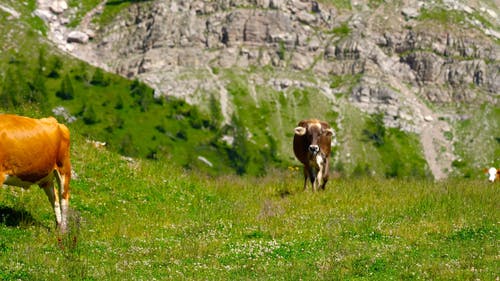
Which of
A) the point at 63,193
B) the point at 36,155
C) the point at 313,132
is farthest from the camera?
the point at 313,132

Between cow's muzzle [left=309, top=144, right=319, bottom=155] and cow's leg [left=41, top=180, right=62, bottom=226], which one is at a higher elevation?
cow's leg [left=41, top=180, right=62, bottom=226]

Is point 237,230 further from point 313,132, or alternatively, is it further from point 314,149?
point 313,132

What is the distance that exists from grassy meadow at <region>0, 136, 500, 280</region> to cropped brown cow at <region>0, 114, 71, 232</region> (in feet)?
3.53

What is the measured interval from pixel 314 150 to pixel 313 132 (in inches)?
68.0

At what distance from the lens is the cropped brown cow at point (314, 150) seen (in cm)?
2623

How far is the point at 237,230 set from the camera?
57.1 feet

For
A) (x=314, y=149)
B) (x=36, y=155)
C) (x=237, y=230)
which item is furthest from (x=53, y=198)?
(x=314, y=149)

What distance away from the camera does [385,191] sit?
23344 millimetres

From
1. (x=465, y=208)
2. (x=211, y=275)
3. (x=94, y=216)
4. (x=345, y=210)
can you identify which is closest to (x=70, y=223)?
(x=94, y=216)

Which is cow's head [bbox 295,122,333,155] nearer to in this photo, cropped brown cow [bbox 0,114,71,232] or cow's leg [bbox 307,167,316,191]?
cow's leg [bbox 307,167,316,191]

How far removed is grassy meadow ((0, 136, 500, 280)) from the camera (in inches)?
485

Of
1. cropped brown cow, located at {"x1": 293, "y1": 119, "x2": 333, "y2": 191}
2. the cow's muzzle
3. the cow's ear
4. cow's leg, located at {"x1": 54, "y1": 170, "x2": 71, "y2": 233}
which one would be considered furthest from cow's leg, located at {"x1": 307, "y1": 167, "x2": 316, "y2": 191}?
cow's leg, located at {"x1": 54, "y1": 170, "x2": 71, "y2": 233}

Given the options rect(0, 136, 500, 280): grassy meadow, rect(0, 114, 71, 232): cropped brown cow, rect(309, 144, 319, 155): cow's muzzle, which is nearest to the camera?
rect(0, 136, 500, 280): grassy meadow

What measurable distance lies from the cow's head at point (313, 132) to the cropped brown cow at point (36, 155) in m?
12.8
